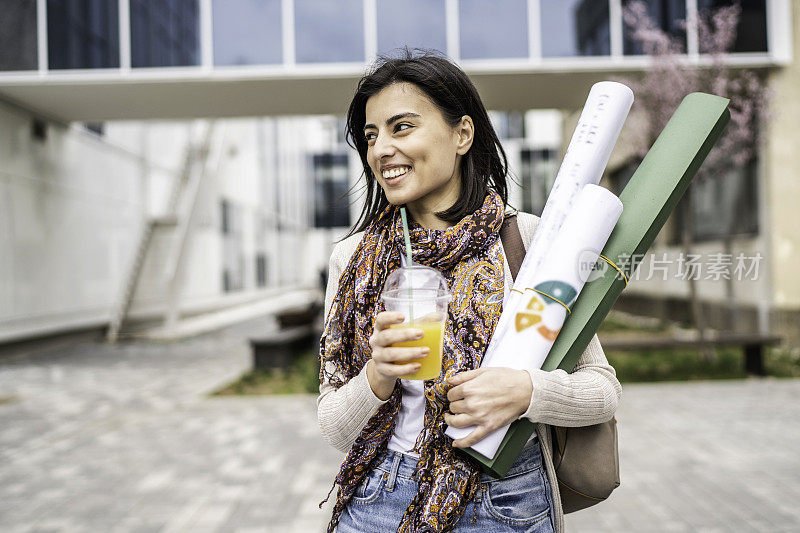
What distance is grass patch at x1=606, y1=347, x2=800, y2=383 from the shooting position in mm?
7867

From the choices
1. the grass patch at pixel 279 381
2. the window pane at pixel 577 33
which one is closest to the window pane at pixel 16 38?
the grass patch at pixel 279 381

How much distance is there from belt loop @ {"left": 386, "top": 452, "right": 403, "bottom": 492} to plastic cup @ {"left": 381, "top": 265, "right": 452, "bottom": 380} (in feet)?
0.89

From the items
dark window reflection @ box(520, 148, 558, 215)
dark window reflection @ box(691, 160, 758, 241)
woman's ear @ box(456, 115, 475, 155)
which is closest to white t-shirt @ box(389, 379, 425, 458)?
woman's ear @ box(456, 115, 475, 155)

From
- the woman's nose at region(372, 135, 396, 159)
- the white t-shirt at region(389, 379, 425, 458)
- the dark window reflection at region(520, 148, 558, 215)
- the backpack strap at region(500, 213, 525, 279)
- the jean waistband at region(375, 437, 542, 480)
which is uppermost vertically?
the dark window reflection at region(520, 148, 558, 215)

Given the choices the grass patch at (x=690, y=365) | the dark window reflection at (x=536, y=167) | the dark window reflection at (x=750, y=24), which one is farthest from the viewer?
the dark window reflection at (x=536, y=167)

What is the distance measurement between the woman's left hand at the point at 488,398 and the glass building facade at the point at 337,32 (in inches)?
356

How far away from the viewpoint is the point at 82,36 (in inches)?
389

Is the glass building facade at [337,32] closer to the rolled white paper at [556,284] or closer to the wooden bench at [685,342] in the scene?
the wooden bench at [685,342]

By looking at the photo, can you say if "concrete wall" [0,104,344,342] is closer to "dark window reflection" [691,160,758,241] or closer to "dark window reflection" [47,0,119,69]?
"dark window reflection" [47,0,119,69]

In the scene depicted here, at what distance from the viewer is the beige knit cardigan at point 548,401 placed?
4.21 feet

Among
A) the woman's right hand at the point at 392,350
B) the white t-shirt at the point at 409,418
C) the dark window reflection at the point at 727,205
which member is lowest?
the white t-shirt at the point at 409,418

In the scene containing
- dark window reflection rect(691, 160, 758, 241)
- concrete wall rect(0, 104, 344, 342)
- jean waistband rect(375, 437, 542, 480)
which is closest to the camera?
jean waistband rect(375, 437, 542, 480)

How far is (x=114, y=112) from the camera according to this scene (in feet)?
37.6

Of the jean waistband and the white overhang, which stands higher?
the white overhang
